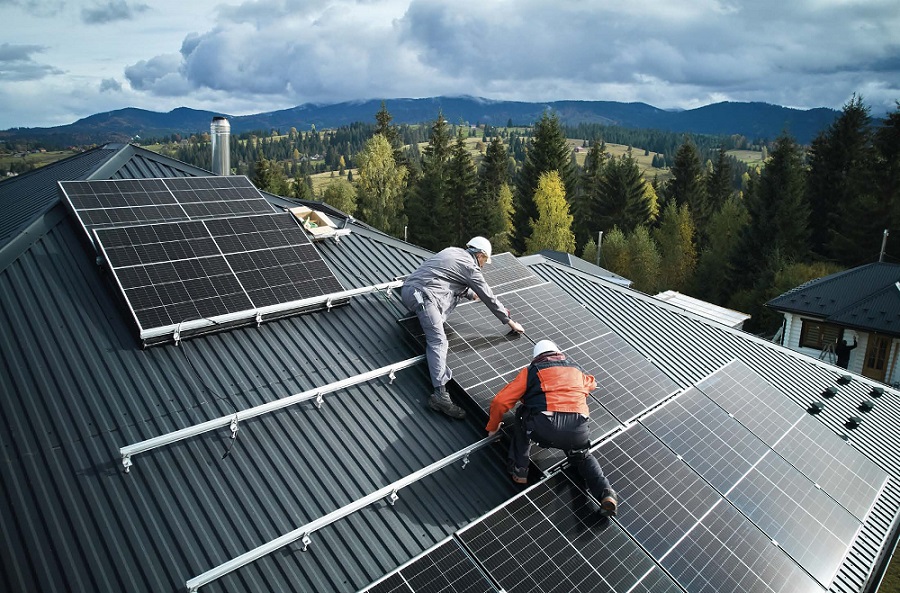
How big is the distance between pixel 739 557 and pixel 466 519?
422 centimetres

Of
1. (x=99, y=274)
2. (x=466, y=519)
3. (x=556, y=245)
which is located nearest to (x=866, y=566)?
(x=466, y=519)

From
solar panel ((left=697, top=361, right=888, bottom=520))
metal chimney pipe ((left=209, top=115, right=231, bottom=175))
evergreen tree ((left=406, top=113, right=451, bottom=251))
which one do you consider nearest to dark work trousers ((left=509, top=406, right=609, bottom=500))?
solar panel ((left=697, top=361, right=888, bottom=520))

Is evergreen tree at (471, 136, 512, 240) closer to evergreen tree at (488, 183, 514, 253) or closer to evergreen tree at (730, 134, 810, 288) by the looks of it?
evergreen tree at (488, 183, 514, 253)

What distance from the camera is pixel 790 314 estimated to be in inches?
1430

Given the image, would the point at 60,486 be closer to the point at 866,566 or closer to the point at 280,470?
the point at 280,470

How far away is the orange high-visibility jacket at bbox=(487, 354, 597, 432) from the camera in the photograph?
860 centimetres

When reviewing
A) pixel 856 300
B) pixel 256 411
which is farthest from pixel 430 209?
pixel 256 411

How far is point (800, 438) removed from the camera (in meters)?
12.3

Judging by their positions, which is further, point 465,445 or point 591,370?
point 591,370

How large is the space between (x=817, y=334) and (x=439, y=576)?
36192mm

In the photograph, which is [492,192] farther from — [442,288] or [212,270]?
[212,270]

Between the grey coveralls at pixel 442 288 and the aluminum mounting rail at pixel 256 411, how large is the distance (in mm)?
770

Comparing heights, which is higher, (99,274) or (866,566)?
(99,274)

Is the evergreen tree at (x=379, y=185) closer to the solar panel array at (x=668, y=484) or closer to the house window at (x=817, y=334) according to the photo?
the house window at (x=817, y=334)
